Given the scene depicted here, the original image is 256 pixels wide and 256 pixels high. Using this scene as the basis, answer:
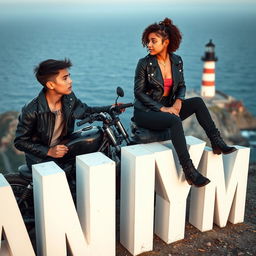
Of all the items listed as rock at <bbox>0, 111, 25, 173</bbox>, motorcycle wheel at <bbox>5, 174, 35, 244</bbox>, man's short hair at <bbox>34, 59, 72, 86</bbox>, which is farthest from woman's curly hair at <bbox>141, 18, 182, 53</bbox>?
rock at <bbox>0, 111, 25, 173</bbox>

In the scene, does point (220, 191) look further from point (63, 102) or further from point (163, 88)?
point (63, 102)

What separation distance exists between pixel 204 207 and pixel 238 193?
0.48 metres

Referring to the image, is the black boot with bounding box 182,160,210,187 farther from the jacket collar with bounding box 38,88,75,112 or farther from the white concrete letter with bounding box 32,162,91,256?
the jacket collar with bounding box 38,88,75,112

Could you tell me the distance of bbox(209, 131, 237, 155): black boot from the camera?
13.1ft

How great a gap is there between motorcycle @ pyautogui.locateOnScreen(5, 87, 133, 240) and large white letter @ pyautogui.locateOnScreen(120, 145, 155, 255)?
0.28 m

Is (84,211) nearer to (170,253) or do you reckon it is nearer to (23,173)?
(23,173)

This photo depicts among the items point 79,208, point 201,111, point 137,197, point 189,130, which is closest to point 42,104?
point 79,208

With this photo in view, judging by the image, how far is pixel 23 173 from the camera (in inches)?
152

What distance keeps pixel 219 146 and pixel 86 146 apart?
4.33 feet

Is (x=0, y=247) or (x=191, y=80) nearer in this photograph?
(x=0, y=247)

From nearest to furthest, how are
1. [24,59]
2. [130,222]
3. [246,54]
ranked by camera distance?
[130,222], [24,59], [246,54]

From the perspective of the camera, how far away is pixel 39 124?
3725 mm

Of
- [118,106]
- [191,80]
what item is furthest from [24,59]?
[118,106]

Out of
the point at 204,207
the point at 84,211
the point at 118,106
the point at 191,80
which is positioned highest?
the point at 118,106
